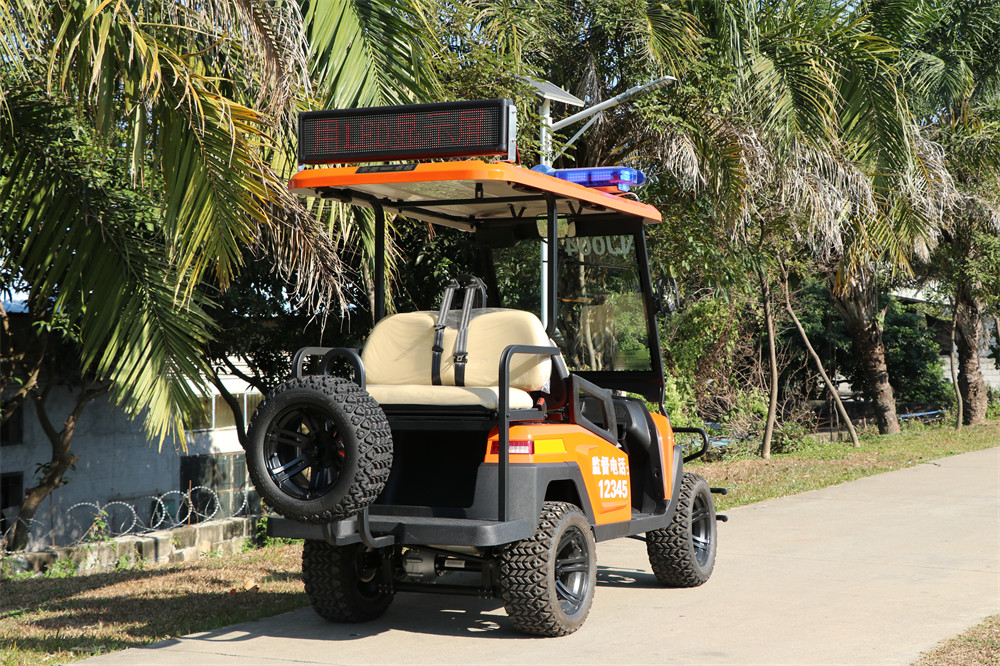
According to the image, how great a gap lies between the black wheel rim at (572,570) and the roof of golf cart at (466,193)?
73.8 inches

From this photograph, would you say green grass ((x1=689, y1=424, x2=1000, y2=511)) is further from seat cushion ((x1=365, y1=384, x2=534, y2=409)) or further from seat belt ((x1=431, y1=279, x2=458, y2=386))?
seat cushion ((x1=365, y1=384, x2=534, y2=409))

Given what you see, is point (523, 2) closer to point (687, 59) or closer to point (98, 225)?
point (687, 59)

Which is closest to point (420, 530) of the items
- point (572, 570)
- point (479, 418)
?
point (479, 418)

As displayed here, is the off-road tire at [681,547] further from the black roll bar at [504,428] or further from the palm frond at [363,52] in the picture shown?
the palm frond at [363,52]

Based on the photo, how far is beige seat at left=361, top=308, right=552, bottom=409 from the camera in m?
5.37

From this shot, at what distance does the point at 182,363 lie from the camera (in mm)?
6598

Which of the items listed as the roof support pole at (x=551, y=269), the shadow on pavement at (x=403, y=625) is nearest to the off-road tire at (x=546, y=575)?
the shadow on pavement at (x=403, y=625)

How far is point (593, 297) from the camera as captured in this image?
6.80 metres

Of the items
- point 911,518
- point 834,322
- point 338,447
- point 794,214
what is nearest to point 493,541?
point 338,447

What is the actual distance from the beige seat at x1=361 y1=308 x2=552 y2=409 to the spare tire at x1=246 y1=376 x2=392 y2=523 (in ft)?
1.57

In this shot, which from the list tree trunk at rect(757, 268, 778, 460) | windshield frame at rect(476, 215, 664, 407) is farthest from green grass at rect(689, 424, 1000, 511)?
windshield frame at rect(476, 215, 664, 407)

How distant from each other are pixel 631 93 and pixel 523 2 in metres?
1.83

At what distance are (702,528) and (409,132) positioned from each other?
3.54 metres

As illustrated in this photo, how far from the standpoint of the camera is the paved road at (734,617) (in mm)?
5125
